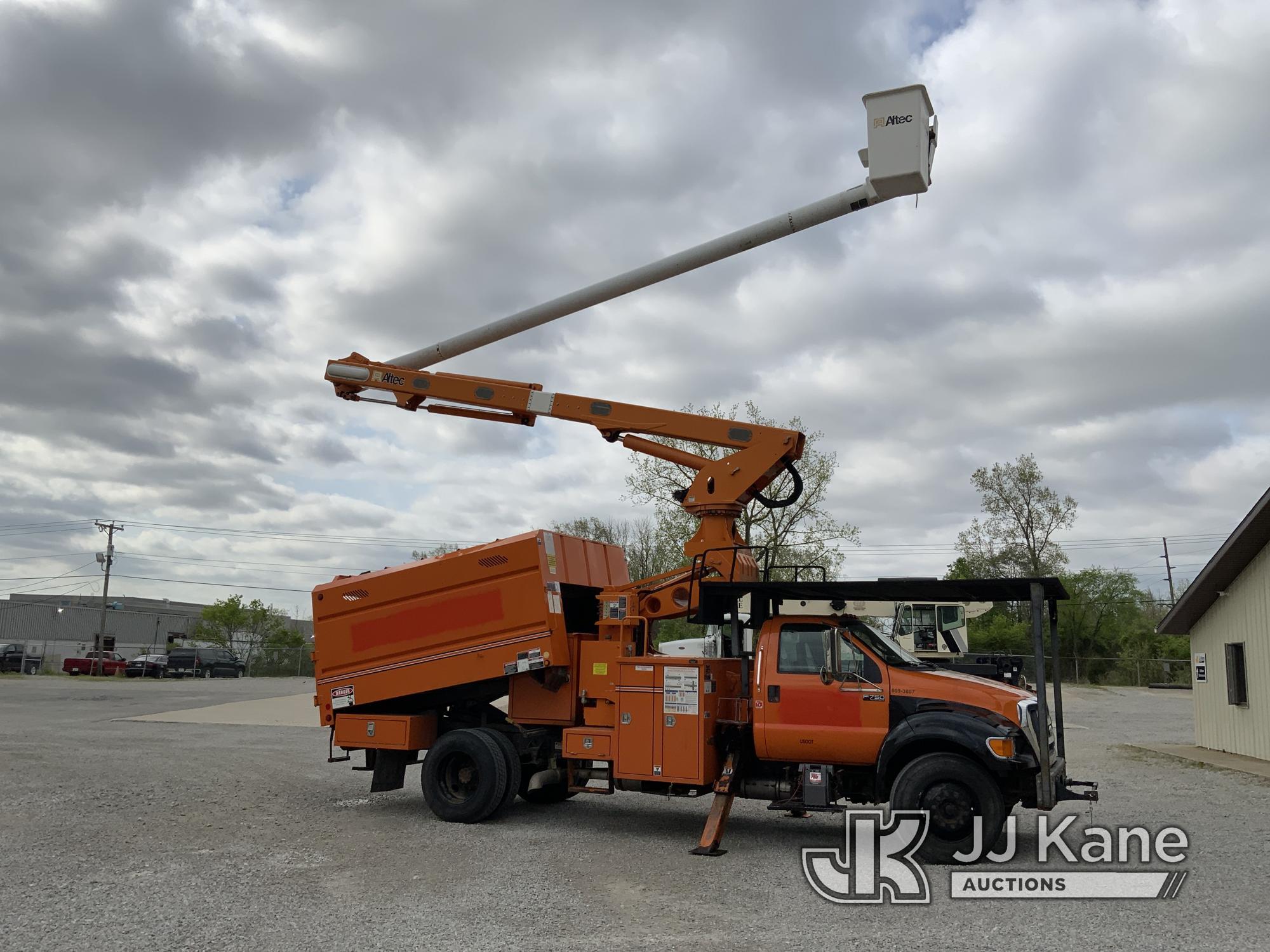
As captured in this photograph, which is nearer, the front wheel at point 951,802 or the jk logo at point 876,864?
the jk logo at point 876,864

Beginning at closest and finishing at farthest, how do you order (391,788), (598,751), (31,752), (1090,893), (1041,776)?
(1090,893) → (1041,776) → (598,751) → (391,788) → (31,752)

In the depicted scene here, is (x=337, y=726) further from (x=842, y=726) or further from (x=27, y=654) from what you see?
(x=27, y=654)

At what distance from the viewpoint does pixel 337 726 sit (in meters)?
11.4

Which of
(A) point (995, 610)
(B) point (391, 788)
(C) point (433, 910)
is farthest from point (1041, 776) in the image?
(A) point (995, 610)

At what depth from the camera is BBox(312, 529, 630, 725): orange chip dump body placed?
34.2 feet

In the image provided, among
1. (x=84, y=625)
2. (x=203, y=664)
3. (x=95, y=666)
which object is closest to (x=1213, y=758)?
(x=203, y=664)

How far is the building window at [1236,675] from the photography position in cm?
1675

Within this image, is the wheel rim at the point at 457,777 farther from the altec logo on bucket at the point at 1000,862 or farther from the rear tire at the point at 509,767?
the altec logo on bucket at the point at 1000,862

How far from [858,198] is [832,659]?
4.11 meters

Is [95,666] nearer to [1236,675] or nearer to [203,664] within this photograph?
[203,664]

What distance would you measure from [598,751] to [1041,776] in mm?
4149

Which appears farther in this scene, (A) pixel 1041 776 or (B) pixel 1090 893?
(A) pixel 1041 776

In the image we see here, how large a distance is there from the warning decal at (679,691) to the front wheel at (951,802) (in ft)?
6.88

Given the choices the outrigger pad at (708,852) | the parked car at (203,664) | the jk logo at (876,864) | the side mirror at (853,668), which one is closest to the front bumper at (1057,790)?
the jk logo at (876,864)
